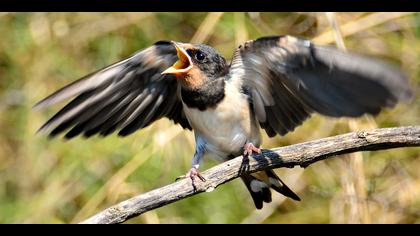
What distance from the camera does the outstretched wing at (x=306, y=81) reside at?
2744 millimetres

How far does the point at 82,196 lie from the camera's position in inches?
195

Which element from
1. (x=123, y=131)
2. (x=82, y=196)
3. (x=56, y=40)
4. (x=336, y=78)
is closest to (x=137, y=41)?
(x=56, y=40)

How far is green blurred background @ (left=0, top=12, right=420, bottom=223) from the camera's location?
469cm

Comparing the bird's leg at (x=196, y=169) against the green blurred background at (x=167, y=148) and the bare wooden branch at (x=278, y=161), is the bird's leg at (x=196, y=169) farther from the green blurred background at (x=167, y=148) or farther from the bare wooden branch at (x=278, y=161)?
the green blurred background at (x=167, y=148)

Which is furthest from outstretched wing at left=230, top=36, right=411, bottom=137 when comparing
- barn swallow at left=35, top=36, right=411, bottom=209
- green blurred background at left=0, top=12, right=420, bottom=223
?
green blurred background at left=0, top=12, right=420, bottom=223

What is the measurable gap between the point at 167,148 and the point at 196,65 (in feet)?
4.56

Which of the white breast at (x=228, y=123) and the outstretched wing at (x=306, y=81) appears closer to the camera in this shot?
the outstretched wing at (x=306, y=81)

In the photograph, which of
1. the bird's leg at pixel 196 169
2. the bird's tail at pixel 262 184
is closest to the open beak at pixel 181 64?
the bird's leg at pixel 196 169

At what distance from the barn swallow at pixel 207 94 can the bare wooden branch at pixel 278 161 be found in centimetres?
9

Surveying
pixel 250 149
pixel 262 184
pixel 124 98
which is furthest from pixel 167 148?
pixel 250 149

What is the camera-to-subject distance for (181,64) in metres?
3.33

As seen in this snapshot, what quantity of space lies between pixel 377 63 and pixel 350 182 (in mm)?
2018

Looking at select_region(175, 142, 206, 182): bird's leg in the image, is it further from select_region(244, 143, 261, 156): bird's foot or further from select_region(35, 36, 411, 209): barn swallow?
select_region(244, 143, 261, 156): bird's foot

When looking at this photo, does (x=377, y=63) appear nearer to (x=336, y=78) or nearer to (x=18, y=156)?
(x=336, y=78)
